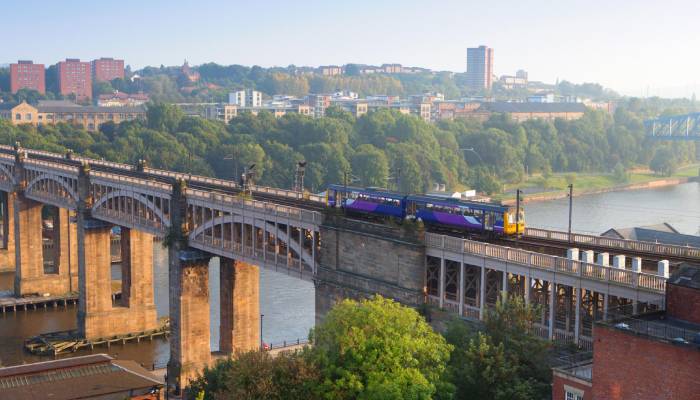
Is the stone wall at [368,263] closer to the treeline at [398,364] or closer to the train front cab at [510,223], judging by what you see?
the train front cab at [510,223]

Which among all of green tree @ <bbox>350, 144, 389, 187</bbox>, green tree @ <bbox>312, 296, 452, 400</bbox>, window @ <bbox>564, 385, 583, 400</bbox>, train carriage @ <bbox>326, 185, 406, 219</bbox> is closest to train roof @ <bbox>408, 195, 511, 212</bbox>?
train carriage @ <bbox>326, 185, 406, 219</bbox>

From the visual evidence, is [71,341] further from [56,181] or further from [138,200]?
[56,181]

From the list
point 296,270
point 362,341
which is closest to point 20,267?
point 296,270

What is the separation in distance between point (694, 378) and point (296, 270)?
23237 mm

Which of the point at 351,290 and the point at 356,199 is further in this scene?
the point at 356,199

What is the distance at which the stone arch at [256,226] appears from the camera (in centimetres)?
4081

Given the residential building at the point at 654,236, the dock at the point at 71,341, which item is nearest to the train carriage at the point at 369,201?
the residential building at the point at 654,236

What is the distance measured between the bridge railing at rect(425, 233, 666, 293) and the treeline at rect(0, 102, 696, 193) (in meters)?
78.1

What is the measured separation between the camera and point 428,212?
39.0 meters

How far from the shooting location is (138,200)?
53.3 m

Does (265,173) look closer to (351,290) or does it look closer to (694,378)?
(351,290)

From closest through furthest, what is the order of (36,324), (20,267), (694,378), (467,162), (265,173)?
(694,378)
(36,324)
(20,267)
(265,173)
(467,162)

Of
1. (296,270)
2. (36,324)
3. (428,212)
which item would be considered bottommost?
Answer: (36,324)

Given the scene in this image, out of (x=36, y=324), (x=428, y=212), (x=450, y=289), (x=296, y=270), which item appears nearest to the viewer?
(x=450, y=289)
